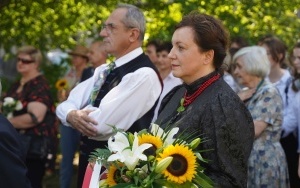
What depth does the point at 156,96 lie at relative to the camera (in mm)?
5980

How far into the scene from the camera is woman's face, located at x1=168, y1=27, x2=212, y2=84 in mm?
4551

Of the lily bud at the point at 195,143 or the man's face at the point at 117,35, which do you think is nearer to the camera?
the lily bud at the point at 195,143

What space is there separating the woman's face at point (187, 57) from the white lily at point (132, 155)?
65cm

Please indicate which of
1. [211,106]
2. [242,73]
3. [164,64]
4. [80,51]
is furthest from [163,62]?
[211,106]

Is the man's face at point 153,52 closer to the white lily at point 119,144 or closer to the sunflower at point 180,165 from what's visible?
the white lily at point 119,144

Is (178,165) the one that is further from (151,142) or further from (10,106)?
(10,106)

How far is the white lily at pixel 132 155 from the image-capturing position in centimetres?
406

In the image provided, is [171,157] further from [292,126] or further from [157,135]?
[292,126]

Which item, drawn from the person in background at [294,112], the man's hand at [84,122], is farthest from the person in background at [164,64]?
the man's hand at [84,122]

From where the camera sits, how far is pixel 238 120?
4.38 meters

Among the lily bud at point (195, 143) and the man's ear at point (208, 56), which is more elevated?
the man's ear at point (208, 56)

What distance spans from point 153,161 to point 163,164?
0.11m

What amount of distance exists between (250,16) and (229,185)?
4419mm

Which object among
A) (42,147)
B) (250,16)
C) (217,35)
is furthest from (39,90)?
(217,35)
